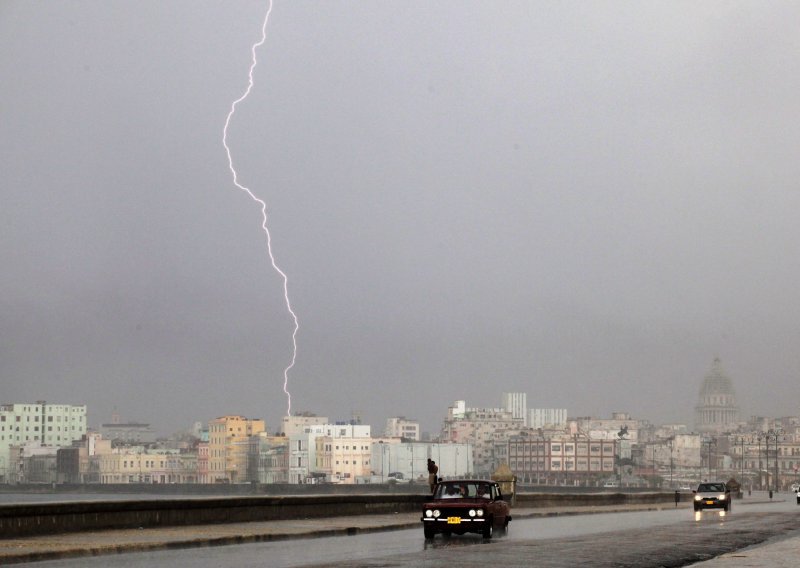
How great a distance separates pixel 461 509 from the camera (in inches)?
1383

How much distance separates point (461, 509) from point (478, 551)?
677 centimetres

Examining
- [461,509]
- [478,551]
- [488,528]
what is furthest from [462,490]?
[478,551]

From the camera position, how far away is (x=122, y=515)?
3416 cm

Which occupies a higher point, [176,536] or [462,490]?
[462,490]

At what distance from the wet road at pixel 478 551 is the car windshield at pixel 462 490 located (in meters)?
1.21

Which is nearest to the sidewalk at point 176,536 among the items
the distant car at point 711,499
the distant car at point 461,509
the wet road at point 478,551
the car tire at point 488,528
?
the wet road at point 478,551

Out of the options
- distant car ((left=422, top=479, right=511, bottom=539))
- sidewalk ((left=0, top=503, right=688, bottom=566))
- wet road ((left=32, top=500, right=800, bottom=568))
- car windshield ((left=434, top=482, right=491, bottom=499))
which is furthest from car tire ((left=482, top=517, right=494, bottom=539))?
sidewalk ((left=0, top=503, right=688, bottom=566))

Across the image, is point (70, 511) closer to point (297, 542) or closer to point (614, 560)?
point (297, 542)

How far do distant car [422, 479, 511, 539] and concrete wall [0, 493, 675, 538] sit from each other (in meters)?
6.73

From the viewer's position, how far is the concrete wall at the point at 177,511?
30.2m

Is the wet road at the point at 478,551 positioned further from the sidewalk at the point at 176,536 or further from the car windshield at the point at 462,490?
the car windshield at the point at 462,490

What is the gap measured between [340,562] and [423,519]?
35.8 feet

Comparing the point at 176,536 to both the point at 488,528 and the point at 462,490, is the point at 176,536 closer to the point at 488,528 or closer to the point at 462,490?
the point at 462,490

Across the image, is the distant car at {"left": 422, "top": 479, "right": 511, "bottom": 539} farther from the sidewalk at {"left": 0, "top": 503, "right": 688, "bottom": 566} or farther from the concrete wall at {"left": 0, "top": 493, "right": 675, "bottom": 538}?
the concrete wall at {"left": 0, "top": 493, "right": 675, "bottom": 538}
